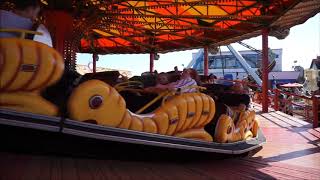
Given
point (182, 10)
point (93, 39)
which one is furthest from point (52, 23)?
point (93, 39)

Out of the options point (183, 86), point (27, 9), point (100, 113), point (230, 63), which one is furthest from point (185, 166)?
point (230, 63)

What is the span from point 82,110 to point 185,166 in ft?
3.77

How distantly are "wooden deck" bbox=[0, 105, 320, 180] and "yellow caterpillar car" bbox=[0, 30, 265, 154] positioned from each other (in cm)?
20

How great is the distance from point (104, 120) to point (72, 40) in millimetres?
5444

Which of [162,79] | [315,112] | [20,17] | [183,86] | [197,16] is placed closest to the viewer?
[20,17]

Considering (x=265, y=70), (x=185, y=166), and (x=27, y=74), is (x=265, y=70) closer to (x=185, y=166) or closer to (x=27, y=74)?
(x=185, y=166)

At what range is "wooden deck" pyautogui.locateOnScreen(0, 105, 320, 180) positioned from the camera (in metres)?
2.20

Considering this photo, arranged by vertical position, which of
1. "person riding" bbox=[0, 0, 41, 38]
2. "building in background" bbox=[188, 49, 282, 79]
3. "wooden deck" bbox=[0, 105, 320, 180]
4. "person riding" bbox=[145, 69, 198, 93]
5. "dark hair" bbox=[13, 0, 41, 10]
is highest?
"building in background" bbox=[188, 49, 282, 79]

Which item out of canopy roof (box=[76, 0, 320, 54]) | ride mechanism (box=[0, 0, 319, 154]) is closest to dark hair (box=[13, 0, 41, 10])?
ride mechanism (box=[0, 0, 319, 154])

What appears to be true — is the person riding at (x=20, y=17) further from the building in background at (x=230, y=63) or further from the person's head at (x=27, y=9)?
the building in background at (x=230, y=63)

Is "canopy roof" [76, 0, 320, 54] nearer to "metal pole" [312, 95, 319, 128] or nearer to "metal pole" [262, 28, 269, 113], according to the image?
"metal pole" [262, 28, 269, 113]

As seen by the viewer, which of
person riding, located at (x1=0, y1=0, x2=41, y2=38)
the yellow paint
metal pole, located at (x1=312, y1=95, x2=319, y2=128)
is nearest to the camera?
the yellow paint

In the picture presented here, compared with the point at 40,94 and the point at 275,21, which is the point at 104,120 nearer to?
the point at 40,94

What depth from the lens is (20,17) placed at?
2.14m
